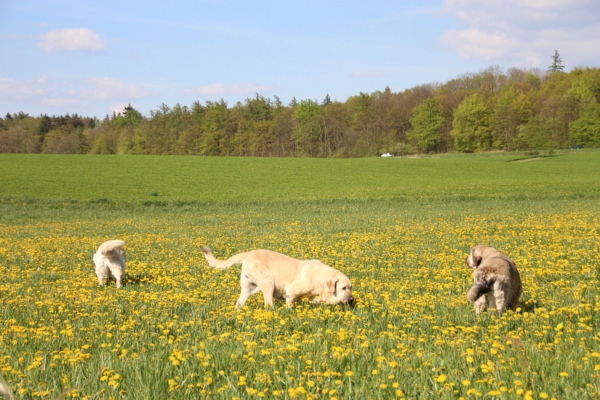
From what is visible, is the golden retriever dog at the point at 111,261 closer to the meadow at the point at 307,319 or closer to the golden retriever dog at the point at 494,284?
the meadow at the point at 307,319

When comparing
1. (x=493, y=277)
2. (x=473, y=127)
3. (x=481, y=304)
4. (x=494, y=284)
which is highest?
(x=473, y=127)

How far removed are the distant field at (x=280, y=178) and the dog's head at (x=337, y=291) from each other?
3224 cm

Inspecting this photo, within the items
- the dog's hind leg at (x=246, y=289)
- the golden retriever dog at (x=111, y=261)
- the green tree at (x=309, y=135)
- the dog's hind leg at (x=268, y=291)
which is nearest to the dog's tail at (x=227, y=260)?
the dog's hind leg at (x=246, y=289)

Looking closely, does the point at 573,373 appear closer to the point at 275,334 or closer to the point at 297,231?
the point at 275,334

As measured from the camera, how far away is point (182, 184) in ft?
169

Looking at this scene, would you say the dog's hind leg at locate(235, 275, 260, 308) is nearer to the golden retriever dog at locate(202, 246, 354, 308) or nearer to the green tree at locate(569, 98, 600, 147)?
the golden retriever dog at locate(202, 246, 354, 308)

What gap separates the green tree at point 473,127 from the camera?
107438mm

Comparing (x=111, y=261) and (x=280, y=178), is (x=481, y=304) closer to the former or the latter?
(x=111, y=261)

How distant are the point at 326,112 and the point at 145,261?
117581 millimetres

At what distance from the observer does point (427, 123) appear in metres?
110

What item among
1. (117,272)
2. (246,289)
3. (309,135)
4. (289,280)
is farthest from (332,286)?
(309,135)

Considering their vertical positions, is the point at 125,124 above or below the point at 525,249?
above

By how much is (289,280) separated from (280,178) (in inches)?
1998

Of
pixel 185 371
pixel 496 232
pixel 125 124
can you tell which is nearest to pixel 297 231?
pixel 496 232
